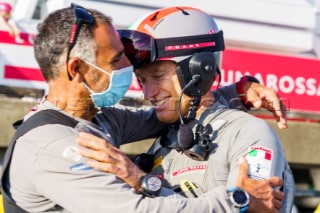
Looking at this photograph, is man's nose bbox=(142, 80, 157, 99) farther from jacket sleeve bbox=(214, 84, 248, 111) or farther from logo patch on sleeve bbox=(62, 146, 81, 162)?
logo patch on sleeve bbox=(62, 146, 81, 162)

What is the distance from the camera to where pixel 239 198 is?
312 cm

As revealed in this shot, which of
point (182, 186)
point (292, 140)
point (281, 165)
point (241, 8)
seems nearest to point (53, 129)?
point (182, 186)

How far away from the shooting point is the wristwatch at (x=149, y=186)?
10.1ft

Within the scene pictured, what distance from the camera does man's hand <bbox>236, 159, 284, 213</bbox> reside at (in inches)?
126

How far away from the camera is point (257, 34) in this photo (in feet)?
22.9

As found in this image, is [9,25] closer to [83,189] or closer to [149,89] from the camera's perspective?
[149,89]

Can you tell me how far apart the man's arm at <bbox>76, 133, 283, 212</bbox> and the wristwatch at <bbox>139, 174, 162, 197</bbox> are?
0.02 metres

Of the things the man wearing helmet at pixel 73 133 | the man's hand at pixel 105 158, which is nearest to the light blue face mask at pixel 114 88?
the man wearing helmet at pixel 73 133

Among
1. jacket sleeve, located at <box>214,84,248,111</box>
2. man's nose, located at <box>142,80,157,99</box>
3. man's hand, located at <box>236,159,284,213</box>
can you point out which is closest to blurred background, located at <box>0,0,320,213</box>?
jacket sleeve, located at <box>214,84,248,111</box>

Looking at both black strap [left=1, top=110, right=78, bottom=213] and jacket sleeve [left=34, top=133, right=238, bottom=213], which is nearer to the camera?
jacket sleeve [left=34, top=133, right=238, bottom=213]

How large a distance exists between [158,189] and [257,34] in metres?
4.08

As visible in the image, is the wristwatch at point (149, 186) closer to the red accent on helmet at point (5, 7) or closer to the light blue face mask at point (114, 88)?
the light blue face mask at point (114, 88)

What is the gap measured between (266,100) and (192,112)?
1.41 feet

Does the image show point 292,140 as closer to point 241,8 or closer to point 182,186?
point 241,8
